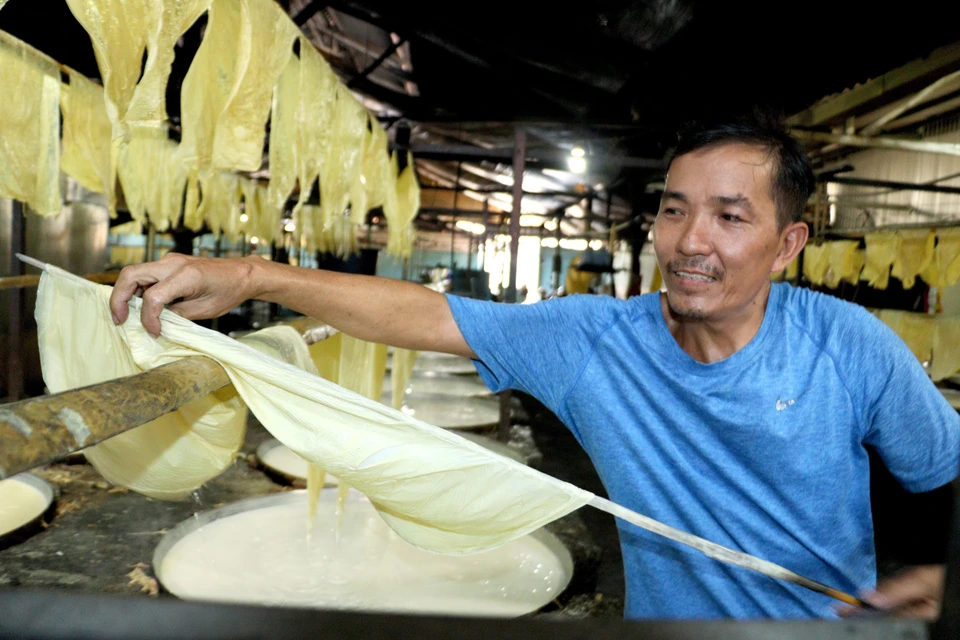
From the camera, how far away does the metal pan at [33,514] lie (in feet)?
9.14

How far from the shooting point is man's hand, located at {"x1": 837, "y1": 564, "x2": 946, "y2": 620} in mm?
1097

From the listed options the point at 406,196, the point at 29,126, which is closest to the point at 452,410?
the point at 406,196

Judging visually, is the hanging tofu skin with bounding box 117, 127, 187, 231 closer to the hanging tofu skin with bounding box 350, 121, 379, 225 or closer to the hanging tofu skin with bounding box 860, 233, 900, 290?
the hanging tofu skin with bounding box 350, 121, 379, 225

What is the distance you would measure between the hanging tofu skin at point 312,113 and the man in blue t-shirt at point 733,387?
1.77m

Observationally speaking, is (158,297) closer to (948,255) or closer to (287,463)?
(287,463)

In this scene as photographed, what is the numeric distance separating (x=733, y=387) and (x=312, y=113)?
8.21ft

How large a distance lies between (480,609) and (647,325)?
1.75 meters

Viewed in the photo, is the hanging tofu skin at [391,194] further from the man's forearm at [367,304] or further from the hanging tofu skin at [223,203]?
the man's forearm at [367,304]

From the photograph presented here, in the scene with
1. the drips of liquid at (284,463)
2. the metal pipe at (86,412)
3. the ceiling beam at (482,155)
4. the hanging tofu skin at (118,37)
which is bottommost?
the drips of liquid at (284,463)

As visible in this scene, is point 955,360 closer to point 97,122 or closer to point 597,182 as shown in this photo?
point 597,182

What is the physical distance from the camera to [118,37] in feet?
5.53

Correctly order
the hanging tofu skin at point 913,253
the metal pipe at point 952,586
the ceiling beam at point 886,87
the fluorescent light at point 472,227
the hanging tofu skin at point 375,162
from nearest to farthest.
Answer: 1. the metal pipe at point 952,586
2. the hanging tofu skin at point 375,162
3. the ceiling beam at point 886,87
4. the hanging tofu skin at point 913,253
5. the fluorescent light at point 472,227

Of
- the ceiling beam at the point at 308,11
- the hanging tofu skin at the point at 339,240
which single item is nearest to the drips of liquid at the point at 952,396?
the ceiling beam at the point at 308,11

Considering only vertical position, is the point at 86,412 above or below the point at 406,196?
below
